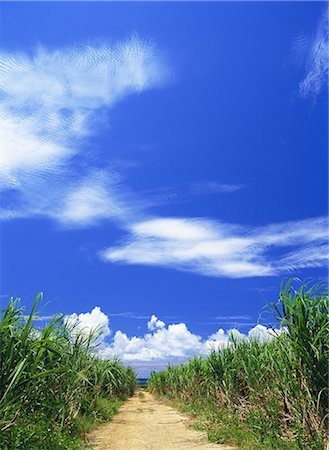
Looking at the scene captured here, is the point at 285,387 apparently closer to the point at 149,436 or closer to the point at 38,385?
the point at 38,385

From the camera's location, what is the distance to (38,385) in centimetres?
584

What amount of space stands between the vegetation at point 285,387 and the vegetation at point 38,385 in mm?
2584

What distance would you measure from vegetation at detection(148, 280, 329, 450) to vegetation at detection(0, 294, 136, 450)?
2584 millimetres

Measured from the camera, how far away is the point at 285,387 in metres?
5.77

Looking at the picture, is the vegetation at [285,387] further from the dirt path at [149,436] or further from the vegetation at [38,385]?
the vegetation at [38,385]

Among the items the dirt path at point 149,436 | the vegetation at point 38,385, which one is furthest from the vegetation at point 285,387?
the vegetation at point 38,385

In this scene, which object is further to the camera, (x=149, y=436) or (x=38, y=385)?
(x=149, y=436)

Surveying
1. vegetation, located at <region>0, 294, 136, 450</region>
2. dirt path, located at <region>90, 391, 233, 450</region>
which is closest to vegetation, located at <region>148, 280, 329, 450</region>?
dirt path, located at <region>90, 391, 233, 450</region>

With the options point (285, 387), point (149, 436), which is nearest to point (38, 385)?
point (285, 387)

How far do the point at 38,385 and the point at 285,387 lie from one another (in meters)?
3.20

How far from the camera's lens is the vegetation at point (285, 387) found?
17.7 feet

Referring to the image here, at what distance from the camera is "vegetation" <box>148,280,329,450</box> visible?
5383mm

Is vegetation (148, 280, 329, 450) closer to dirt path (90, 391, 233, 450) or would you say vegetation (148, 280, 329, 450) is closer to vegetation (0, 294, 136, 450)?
dirt path (90, 391, 233, 450)

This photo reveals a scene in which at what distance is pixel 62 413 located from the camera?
722 cm
